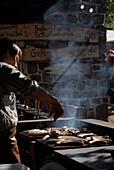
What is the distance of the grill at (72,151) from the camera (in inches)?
110

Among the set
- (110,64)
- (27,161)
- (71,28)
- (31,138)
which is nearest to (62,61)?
(71,28)

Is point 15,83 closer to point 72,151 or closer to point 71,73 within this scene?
point 72,151

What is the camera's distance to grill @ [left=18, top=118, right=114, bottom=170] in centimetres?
279

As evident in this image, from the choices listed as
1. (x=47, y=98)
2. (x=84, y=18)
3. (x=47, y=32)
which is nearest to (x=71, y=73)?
(x=47, y=32)

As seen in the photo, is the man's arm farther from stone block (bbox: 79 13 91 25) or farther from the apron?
stone block (bbox: 79 13 91 25)

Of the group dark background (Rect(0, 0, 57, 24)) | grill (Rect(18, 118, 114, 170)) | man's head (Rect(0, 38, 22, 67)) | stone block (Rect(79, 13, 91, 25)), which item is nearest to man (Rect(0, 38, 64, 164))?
man's head (Rect(0, 38, 22, 67))

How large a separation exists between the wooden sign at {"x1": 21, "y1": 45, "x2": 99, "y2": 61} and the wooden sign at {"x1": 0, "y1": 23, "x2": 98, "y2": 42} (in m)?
0.26

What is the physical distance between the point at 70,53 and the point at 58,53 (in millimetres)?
361

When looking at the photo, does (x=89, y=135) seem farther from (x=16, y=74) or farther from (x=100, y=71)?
(x=100, y=71)

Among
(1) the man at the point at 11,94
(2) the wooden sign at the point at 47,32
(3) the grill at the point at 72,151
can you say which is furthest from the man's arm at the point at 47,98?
(2) the wooden sign at the point at 47,32

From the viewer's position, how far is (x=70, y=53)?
27.3 feet

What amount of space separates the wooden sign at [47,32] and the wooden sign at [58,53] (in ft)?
0.84

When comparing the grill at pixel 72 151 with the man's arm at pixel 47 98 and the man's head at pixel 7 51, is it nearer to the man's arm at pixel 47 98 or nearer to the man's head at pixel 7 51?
the man's arm at pixel 47 98

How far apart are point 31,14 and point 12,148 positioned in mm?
5370
